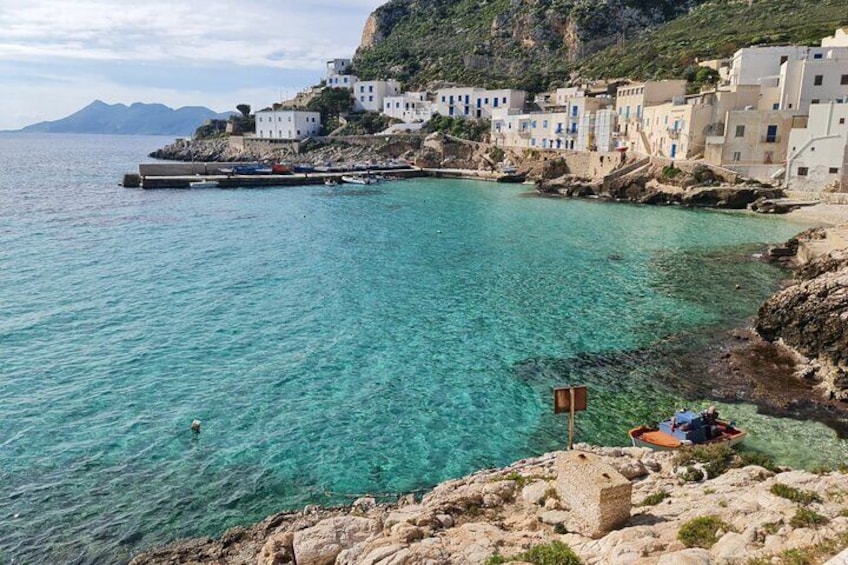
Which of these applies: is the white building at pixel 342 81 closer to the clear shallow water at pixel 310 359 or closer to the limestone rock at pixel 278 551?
the clear shallow water at pixel 310 359

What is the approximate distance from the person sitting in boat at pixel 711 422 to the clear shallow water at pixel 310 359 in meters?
1.31

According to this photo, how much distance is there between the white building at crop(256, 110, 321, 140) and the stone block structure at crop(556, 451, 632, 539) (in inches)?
4022

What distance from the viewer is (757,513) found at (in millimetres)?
7867

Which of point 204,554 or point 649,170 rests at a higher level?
point 649,170

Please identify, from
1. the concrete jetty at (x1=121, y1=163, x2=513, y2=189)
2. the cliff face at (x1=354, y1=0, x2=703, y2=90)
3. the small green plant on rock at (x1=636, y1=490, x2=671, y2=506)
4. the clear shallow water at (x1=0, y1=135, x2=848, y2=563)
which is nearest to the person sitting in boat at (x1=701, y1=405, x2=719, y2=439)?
the clear shallow water at (x1=0, y1=135, x2=848, y2=563)

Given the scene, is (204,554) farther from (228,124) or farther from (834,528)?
(228,124)

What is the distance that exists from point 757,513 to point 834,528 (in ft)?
2.85

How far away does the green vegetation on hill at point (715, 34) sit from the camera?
253ft

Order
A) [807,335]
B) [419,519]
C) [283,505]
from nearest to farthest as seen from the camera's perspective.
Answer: [419,519], [283,505], [807,335]

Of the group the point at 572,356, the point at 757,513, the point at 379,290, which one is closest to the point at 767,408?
the point at 572,356

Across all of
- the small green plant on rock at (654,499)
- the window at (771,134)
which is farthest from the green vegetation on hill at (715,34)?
the small green plant on rock at (654,499)

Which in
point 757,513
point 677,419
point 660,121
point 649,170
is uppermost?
point 660,121

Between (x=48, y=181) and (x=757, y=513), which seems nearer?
(x=757, y=513)

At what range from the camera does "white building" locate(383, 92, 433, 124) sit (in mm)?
99438
